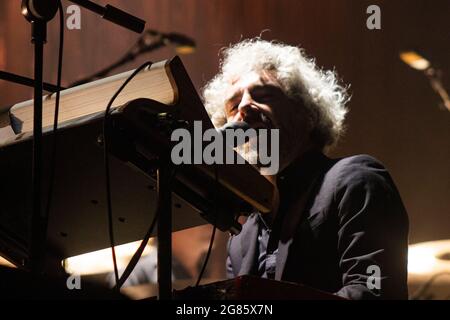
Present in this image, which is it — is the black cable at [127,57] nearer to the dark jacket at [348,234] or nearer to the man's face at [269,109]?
the man's face at [269,109]

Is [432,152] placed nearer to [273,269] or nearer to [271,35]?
[271,35]

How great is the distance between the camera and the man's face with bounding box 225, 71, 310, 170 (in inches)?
67.2

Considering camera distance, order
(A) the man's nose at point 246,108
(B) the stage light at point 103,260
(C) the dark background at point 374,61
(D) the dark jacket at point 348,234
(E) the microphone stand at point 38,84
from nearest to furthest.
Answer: (E) the microphone stand at point 38,84
(D) the dark jacket at point 348,234
(A) the man's nose at point 246,108
(B) the stage light at point 103,260
(C) the dark background at point 374,61

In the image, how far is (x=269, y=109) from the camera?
5.73ft

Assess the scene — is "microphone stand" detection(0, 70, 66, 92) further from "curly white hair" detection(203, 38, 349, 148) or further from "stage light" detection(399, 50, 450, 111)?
"stage light" detection(399, 50, 450, 111)

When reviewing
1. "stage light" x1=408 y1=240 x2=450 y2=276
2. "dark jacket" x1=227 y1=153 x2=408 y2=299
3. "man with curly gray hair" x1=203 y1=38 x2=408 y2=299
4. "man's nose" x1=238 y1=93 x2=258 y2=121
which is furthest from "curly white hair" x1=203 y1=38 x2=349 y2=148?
"stage light" x1=408 y1=240 x2=450 y2=276

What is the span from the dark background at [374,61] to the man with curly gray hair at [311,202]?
2.53ft

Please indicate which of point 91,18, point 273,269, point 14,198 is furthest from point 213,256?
point 14,198

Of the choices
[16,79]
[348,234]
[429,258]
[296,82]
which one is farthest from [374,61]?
[16,79]

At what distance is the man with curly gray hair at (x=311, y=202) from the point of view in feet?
4.43

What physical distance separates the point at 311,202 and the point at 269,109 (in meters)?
0.33

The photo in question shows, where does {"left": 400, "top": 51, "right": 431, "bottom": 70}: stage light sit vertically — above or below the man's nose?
above

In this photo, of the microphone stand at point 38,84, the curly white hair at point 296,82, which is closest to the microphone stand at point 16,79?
the microphone stand at point 38,84

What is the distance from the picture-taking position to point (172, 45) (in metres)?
2.82
